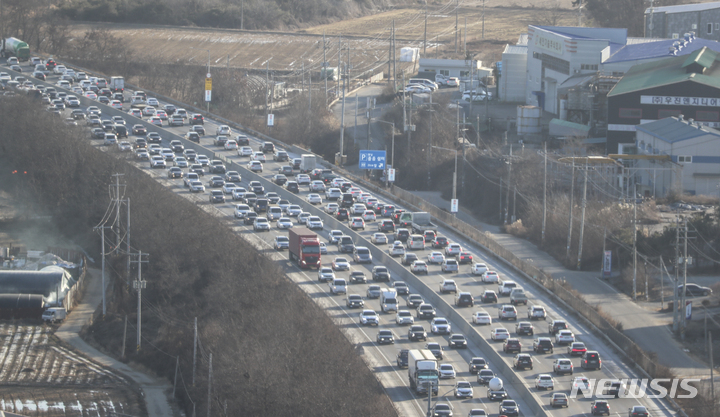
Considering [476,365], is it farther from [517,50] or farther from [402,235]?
[517,50]

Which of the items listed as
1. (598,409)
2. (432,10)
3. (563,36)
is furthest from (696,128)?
(432,10)

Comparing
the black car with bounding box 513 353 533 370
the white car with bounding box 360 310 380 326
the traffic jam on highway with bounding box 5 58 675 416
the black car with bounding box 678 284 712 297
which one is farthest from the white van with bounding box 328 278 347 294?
the black car with bounding box 678 284 712 297

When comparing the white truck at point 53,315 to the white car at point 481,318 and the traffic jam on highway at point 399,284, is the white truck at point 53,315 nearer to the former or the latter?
the traffic jam on highway at point 399,284

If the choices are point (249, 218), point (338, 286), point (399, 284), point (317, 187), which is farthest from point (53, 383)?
point (317, 187)

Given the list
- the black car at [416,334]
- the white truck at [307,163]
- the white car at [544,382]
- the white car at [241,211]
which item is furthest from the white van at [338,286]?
the white truck at [307,163]

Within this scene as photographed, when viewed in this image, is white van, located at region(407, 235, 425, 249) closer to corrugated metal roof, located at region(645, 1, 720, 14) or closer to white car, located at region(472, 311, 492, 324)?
white car, located at region(472, 311, 492, 324)

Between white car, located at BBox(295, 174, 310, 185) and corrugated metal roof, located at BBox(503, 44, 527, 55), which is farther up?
corrugated metal roof, located at BBox(503, 44, 527, 55)
